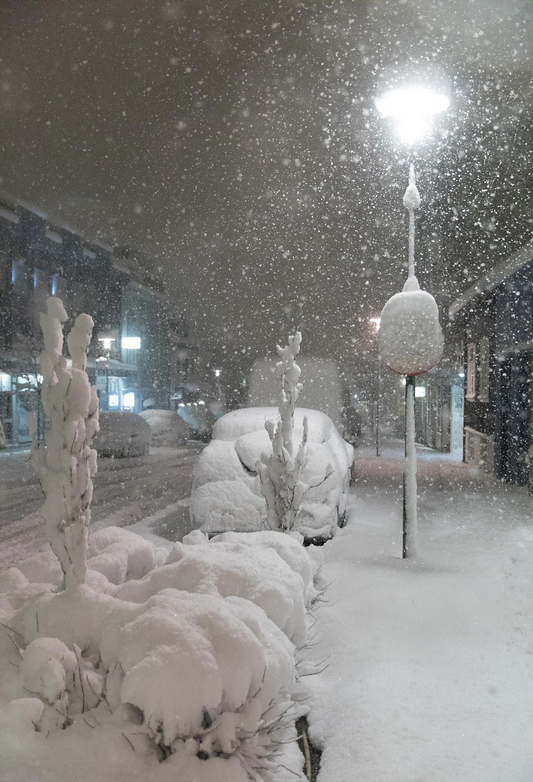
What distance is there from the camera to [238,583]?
3.35 m

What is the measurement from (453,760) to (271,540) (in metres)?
1.93

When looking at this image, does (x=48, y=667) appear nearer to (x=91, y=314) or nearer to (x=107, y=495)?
(x=107, y=495)

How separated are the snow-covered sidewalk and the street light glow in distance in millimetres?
4881

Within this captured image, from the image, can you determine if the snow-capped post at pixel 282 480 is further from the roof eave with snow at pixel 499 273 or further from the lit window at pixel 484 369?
the lit window at pixel 484 369

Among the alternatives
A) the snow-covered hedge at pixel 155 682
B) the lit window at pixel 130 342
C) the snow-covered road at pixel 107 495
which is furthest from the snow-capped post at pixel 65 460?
the lit window at pixel 130 342

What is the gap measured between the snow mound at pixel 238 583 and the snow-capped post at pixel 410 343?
327 centimetres

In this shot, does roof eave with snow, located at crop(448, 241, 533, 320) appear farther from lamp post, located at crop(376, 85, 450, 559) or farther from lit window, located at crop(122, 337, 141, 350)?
lit window, located at crop(122, 337, 141, 350)

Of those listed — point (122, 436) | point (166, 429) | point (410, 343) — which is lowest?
point (166, 429)

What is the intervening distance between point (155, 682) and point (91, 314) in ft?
122

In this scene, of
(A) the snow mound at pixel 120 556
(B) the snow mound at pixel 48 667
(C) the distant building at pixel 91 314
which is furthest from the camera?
(C) the distant building at pixel 91 314

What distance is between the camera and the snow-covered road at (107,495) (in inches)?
352

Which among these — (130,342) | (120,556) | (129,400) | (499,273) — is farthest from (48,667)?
(129,400)

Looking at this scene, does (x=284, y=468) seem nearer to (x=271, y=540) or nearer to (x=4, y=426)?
(x=271, y=540)

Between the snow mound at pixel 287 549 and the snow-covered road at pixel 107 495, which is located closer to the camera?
the snow mound at pixel 287 549
